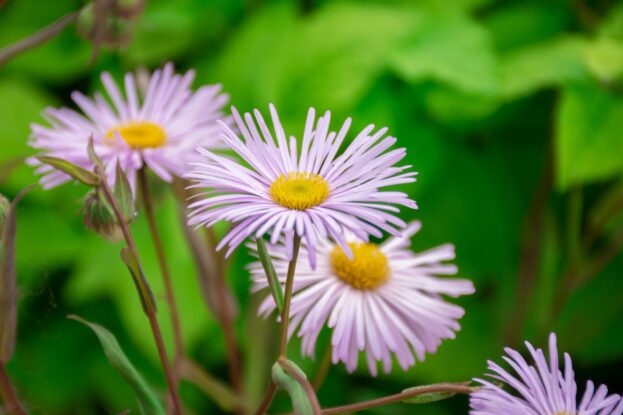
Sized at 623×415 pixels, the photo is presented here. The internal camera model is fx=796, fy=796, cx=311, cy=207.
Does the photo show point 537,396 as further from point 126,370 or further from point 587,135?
point 587,135

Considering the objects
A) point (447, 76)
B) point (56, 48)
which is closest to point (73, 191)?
point (56, 48)

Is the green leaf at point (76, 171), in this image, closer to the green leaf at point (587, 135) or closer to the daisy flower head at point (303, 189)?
the daisy flower head at point (303, 189)

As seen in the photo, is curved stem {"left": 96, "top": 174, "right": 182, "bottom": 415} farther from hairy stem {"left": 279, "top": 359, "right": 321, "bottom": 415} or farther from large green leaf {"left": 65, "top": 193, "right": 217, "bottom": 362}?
large green leaf {"left": 65, "top": 193, "right": 217, "bottom": 362}

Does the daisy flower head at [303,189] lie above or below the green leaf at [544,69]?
below

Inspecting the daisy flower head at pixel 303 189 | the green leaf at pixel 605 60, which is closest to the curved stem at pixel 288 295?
the daisy flower head at pixel 303 189

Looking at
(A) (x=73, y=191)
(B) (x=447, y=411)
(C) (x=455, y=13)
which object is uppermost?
(C) (x=455, y=13)

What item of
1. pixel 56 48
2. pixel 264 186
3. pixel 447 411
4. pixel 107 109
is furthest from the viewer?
pixel 56 48

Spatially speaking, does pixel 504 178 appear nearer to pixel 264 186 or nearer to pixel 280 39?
pixel 280 39

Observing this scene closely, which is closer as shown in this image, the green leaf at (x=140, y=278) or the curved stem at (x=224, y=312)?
the green leaf at (x=140, y=278)
